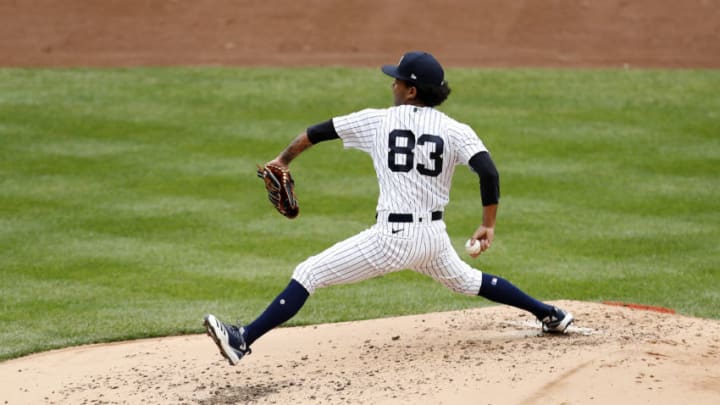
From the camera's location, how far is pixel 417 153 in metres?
5.82

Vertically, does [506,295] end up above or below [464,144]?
below

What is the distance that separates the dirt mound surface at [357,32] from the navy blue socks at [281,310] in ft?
37.5

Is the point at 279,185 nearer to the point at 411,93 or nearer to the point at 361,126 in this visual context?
the point at 361,126

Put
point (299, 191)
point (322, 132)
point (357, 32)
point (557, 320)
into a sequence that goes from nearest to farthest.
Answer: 1. point (322, 132)
2. point (557, 320)
3. point (299, 191)
4. point (357, 32)

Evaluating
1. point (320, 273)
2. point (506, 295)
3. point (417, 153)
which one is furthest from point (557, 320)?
point (320, 273)

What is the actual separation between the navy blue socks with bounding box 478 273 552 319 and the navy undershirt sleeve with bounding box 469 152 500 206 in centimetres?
61

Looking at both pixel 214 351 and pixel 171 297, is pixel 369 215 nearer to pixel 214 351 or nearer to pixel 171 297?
pixel 171 297

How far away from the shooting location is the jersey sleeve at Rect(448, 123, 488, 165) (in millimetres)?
5789

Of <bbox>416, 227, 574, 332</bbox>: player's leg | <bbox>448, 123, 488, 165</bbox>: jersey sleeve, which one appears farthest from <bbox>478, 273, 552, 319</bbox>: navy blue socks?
<bbox>448, 123, 488, 165</bbox>: jersey sleeve

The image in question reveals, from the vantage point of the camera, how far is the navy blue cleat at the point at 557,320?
634 cm

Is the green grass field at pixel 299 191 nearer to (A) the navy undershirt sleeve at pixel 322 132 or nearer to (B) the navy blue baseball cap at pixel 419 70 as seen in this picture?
(A) the navy undershirt sleeve at pixel 322 132

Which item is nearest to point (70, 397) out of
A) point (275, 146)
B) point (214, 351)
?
point (214, 351)

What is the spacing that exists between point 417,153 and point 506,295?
106 cm

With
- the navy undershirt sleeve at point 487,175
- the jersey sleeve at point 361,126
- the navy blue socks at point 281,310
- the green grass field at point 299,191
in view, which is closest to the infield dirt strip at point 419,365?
the navy blue socks at point 281,310
